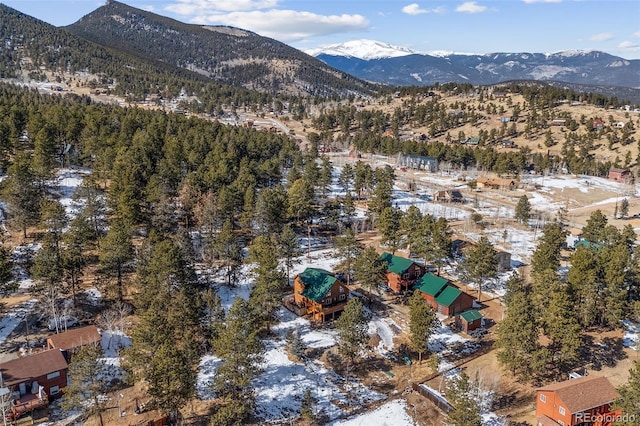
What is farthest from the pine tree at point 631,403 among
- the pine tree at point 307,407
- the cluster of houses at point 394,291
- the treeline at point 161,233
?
the treeline at point 161,233

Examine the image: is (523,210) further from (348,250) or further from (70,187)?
(70,187)

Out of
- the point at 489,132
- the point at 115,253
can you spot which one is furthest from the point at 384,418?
the point at 489,132

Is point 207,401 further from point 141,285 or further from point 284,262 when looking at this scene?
point 284,262

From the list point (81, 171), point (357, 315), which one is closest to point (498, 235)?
point (357, 315)

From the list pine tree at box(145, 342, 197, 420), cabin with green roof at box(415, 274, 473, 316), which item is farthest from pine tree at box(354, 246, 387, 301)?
pine tree at box(145, 342, 197, 420)

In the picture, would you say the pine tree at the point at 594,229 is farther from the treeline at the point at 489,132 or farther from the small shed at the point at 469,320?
the treeline at the point at 489,132

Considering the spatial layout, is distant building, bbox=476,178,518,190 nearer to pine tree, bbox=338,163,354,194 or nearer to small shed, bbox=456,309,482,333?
pine tree, bbox=338,163,354,194
